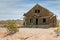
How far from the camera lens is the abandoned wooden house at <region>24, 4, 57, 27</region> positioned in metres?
49.8

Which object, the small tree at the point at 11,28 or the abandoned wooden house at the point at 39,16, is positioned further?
the abandoned wooden house at the point at 39,16

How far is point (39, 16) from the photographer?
164 ft

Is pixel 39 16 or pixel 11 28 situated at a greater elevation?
pixel 39 16

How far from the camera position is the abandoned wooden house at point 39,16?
49844mm

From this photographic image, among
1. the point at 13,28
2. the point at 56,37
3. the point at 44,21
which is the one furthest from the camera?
the point at 44,21

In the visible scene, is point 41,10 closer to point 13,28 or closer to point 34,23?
point 34,23

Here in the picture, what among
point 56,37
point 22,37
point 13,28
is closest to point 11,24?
point 13,28

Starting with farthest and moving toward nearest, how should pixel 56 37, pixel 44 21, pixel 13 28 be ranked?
pixel 44 21 → pixel 13 28 → pixel 56 37

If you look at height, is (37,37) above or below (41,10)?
below

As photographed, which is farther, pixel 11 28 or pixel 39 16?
pixel 39 16

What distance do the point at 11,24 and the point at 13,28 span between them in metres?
1.42

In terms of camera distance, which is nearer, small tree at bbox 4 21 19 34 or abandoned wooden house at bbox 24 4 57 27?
small tree at bbox 4 21 19 34

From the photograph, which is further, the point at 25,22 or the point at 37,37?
the point at 25,22

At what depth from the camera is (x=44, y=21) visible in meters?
50.0
